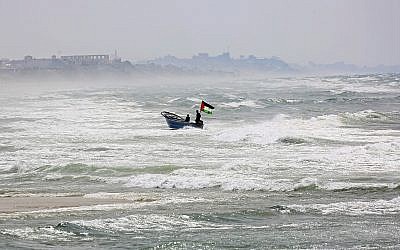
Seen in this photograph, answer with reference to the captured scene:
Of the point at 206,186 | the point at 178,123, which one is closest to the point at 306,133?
the point at 178,123

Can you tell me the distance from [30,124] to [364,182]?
103ft

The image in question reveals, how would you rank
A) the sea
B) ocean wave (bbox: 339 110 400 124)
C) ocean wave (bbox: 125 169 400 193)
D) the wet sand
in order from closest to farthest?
the sea → the wet sand → ocean wave (bbox: 125 169 400 193) → ocean wave (bbox: 339 110 400 124)

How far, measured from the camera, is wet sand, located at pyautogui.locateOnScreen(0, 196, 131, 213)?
1698cm

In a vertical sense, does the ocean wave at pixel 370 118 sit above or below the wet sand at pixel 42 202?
below

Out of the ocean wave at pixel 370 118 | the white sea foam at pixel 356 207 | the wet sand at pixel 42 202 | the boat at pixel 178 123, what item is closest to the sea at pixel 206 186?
the white sea foam at pixel 356 207

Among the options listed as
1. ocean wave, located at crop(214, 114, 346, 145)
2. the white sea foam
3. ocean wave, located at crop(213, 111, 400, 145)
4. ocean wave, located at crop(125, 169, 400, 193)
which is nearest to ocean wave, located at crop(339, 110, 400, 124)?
ocean wave, located at crop(213, 111, 400, 145)

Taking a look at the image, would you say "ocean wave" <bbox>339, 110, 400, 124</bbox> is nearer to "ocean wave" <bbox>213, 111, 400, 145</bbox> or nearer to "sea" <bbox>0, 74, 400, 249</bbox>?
"ocean wave" <bbox>213, 111, 400, 145</bbox>

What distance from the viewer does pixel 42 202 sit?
1797 centimetres

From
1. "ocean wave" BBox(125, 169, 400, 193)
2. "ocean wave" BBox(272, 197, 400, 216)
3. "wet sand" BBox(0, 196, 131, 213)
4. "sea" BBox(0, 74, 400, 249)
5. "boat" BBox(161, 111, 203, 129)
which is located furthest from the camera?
"boat" BBox(161, 111, 203, 129)

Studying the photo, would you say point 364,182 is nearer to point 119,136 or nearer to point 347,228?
point 347,228

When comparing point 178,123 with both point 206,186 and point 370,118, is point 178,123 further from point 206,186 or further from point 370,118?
point 206,186

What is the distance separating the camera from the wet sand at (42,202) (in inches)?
668

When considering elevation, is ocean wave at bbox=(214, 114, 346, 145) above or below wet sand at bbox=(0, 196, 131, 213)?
below

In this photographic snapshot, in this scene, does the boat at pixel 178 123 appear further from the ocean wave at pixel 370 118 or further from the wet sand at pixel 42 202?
the wet sand at pixel 42 202
